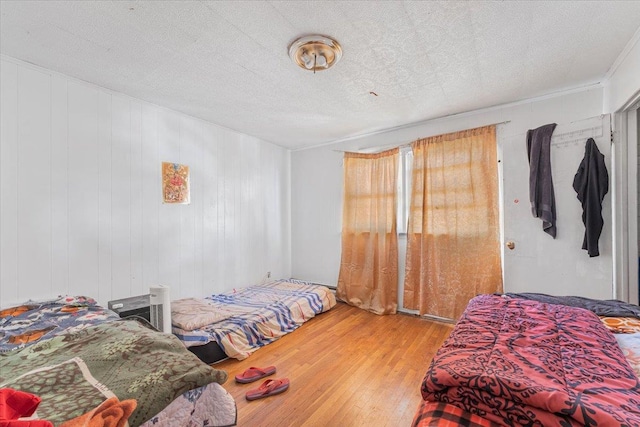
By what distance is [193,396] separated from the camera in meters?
1.08

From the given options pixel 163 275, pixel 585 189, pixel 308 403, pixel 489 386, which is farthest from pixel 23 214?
pixel 585 189

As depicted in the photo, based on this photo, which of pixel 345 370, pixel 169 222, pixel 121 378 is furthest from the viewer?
pixel 169 222

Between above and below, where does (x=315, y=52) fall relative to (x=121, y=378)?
above

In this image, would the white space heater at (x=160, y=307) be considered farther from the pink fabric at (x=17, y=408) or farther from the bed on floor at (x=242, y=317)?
the pink fabric at (x=17, y=408)

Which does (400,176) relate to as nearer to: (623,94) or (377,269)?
(377,269)

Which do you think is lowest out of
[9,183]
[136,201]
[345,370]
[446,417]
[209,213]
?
[345,370]

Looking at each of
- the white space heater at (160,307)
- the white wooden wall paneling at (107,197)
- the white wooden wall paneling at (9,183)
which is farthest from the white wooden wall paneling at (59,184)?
the white space heater at (160,307)

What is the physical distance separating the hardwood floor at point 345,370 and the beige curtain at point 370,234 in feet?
1.28

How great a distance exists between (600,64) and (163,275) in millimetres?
4431

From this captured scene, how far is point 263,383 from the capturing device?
6.76 feet

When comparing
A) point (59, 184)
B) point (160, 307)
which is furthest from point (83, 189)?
point (160, 307)

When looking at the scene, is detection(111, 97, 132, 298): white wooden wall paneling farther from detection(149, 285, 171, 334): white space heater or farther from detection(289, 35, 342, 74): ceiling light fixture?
detection(289, 35, 342, 74): ceiling light fixture

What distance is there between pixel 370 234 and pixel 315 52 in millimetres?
2459

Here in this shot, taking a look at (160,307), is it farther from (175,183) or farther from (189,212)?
(175,183)
